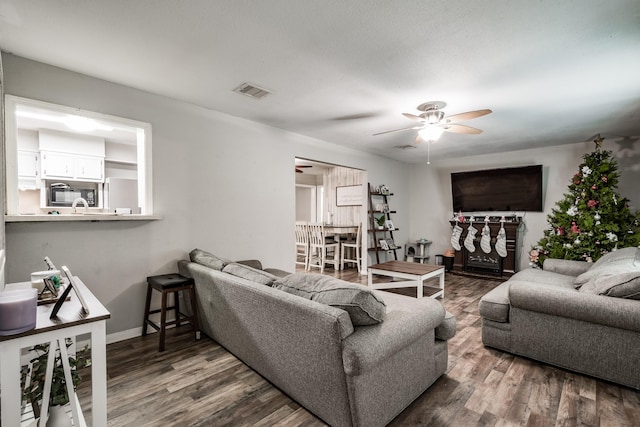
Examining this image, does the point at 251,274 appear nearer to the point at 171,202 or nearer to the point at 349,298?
the point at 349,298

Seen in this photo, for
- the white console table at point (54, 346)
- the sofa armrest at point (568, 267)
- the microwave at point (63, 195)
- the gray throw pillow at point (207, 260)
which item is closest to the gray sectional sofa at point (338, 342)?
the gray throw pillow at point (207, 260)

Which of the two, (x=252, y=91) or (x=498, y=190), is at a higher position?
(x=252, y=91)

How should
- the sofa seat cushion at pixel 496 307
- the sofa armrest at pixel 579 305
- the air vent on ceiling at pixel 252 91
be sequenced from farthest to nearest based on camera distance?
the air vent on ceiling at pixel 252 91
the sofa seat cushion at pixel 496 307
the sofa armrest at pixel 579 305

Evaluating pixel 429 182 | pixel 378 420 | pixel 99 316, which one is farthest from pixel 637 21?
pixel 429 182

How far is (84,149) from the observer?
4.98 m

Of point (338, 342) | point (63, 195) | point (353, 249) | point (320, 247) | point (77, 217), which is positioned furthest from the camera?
point (353, 249)

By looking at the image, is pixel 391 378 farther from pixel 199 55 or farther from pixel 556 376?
pixel 199 55

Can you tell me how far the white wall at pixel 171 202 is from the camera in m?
2.45

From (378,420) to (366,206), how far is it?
4522 millimetres

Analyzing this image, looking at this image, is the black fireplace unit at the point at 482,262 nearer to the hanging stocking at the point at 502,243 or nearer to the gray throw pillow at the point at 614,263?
the hanging stocking at the point at 502,243

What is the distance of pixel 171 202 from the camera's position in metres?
3.13

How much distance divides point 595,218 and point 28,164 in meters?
8.49

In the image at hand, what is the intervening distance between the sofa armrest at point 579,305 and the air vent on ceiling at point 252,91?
9.55ft

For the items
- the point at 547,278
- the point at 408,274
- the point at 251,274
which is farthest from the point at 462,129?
the point at 251,274
